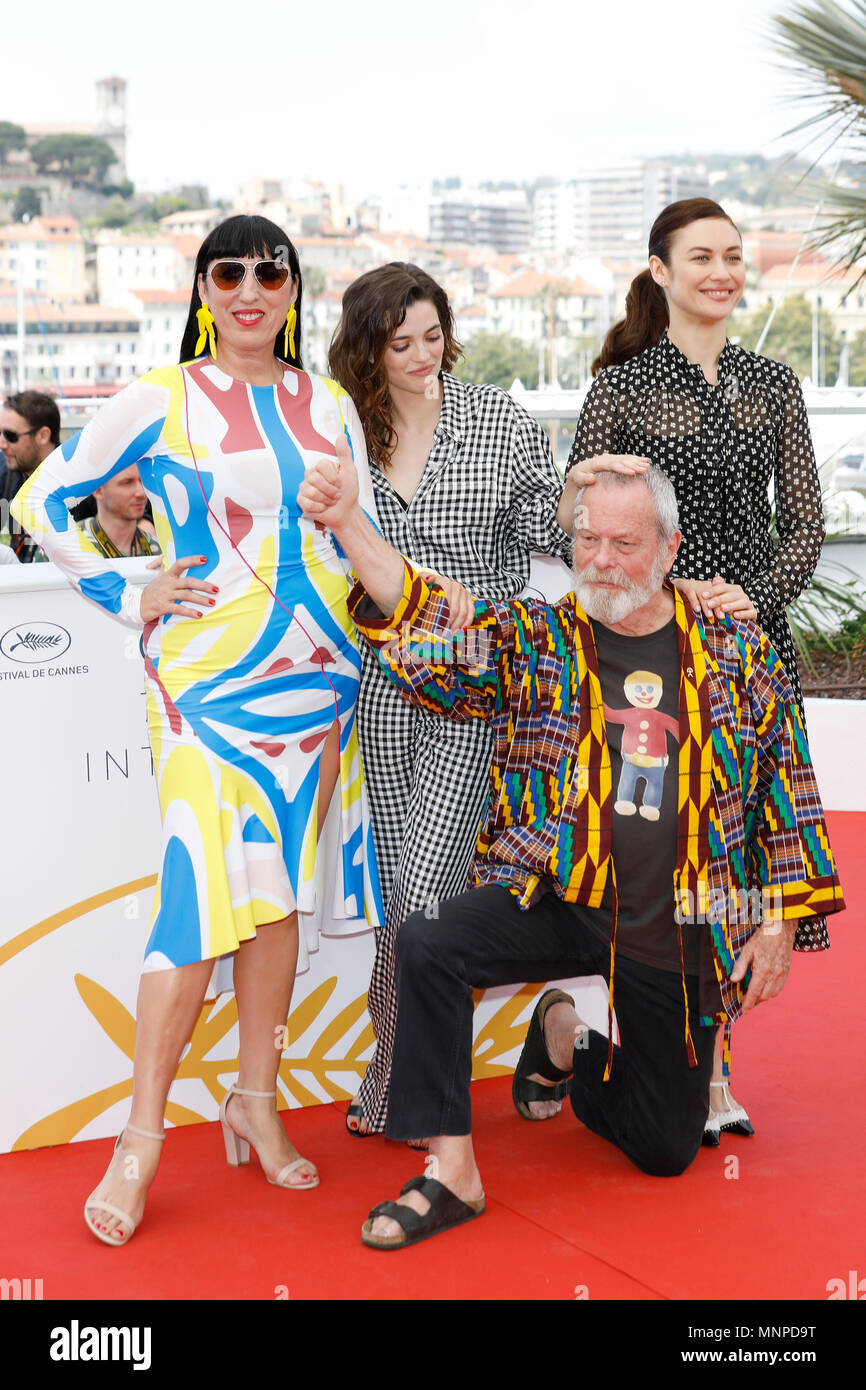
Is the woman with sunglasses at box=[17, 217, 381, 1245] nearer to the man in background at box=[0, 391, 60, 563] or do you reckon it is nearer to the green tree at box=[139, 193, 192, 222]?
the man in background at box=[0, 391, 60, 563]

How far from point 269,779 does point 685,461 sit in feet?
3.05

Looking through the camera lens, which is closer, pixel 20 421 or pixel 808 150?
pixel 20 421

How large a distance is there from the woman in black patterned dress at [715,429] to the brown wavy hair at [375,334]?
35cm

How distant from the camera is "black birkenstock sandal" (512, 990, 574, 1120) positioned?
2.88 m

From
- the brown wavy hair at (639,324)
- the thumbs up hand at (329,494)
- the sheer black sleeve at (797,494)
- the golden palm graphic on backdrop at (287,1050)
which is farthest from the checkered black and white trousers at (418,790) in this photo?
the brown wavy hair at (639,324)

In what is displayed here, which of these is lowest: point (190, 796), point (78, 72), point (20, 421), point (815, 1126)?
point (815, 1126)

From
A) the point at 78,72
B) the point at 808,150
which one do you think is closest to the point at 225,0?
the point at 78,72

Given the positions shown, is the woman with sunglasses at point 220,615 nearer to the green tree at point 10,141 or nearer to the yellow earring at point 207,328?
the yellow earring at point 207,328

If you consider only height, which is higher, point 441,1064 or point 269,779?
point 269,779

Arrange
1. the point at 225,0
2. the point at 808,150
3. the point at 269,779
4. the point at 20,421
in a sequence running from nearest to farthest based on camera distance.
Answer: the point at 269,779 → the point at 20,421 → the point at 808,150 → the point at 225,0

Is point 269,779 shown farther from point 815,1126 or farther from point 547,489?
point 815,1126

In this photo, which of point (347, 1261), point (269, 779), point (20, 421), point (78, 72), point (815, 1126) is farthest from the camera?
point (78, 72)

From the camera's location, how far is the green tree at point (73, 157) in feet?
312

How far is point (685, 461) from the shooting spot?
2.62m
